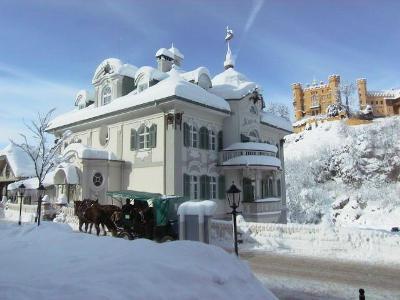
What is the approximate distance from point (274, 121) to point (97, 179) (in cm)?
1617

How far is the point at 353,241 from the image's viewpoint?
1384 centimetres

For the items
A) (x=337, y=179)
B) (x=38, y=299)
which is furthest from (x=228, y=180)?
(x=337, y=179)

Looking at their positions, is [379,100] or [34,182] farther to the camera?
[379,100]

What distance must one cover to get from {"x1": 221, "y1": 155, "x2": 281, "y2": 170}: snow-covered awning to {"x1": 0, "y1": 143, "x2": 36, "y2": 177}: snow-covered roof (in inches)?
918

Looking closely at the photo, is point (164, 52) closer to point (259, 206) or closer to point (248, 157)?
point (248, 157)

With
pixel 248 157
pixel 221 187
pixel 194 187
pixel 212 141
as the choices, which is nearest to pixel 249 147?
pixel 248 157

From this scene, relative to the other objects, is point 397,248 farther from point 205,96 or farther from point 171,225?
point 205,96

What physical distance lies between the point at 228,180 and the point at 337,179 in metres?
43.8

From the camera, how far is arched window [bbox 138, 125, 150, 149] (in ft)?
80.6

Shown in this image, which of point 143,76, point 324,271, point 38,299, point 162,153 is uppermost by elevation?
point 143,76

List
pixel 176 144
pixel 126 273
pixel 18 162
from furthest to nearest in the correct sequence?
pixel 18 162, pixel 176 144, pixel 126 273

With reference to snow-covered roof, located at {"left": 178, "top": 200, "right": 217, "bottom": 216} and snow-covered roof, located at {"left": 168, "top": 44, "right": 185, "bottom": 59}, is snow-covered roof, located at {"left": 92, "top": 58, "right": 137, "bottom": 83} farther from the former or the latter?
snow-covered roof, located at {"left": 178, "top": 200, "right": 217, "bottom": 216}

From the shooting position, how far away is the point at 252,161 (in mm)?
24484

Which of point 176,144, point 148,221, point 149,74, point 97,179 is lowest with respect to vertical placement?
point 148,221
